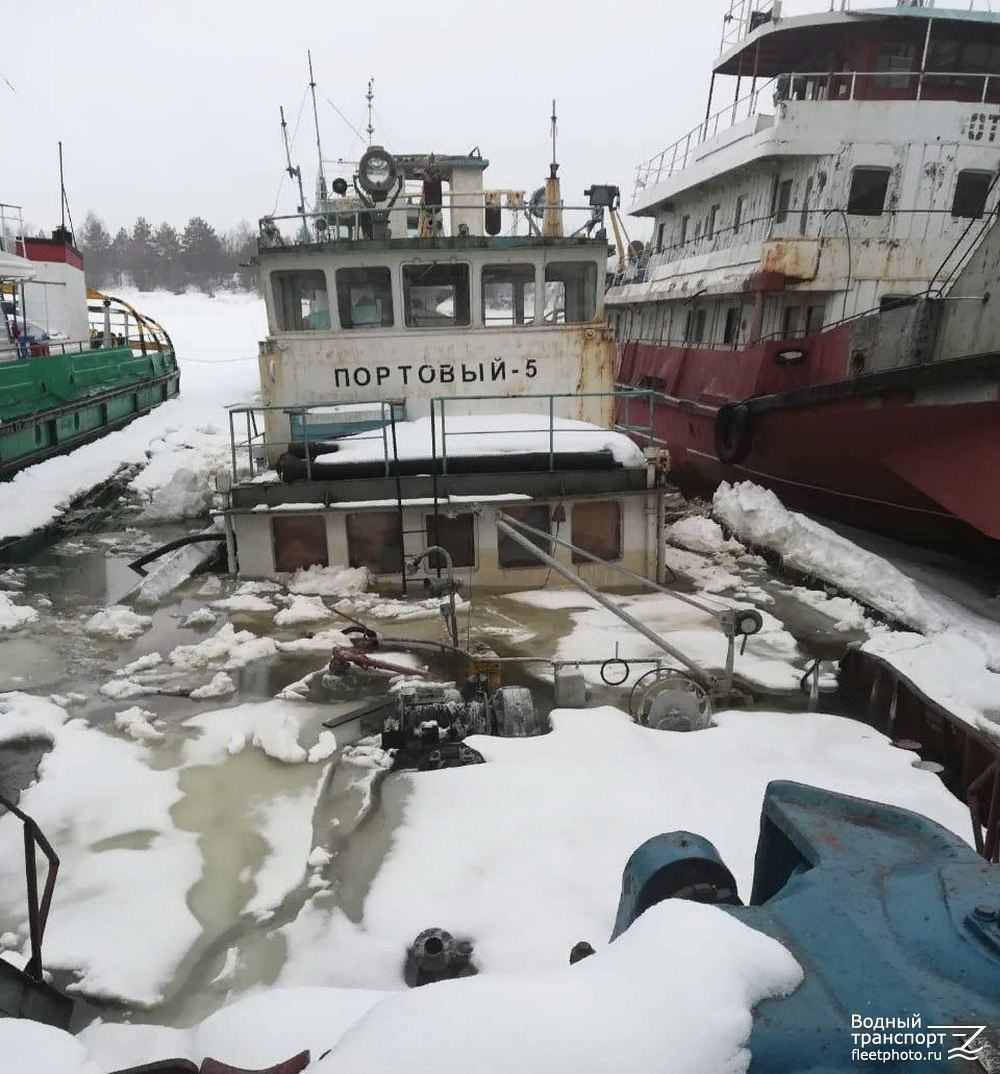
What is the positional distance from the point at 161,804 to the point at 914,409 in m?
8.46

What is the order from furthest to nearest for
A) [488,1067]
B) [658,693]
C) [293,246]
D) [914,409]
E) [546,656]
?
[293,246] → [914,409] → [546,656] → [658,693] → [488,1067]

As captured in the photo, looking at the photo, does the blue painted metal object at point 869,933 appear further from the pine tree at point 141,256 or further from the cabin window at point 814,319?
the pine tree at point 141,256

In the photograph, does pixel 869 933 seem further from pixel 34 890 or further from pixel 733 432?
pixel 733 432

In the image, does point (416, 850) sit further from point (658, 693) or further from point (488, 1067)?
point (488, 1067)

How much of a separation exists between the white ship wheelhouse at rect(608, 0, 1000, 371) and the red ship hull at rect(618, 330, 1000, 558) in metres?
0.59

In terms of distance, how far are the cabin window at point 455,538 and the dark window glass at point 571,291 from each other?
3.42 meters

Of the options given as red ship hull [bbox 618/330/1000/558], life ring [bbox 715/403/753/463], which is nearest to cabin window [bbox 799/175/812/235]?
red ship hull [bbox 618/330/1000/558]

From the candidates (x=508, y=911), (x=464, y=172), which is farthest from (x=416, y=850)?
(x=464, y=172)

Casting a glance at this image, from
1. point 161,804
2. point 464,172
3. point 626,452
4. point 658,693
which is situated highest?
point 464,172

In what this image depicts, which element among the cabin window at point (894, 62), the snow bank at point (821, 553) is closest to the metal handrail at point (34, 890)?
the snow bank at point (821, 553)

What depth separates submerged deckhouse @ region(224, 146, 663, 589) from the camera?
8672 mm

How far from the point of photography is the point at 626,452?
8.95 m

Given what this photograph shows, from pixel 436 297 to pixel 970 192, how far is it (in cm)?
912

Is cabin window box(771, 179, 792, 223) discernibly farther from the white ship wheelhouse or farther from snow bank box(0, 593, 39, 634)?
snow bank box(0, 593, 39, 634)
